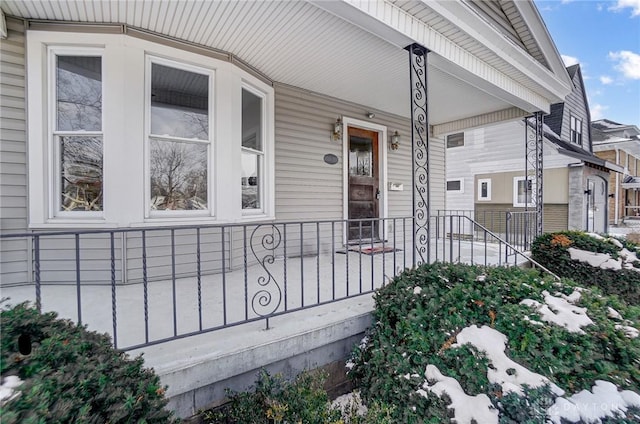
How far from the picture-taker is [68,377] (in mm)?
953

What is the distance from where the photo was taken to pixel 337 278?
3.44 meters

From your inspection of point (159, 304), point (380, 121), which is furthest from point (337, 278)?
point (380, 121)

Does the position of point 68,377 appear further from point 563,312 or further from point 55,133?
point 55,133

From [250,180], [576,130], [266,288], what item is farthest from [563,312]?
[576,130]

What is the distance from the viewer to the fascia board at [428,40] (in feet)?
8.48

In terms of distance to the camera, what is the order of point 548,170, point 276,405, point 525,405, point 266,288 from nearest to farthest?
point 525,405, point 276,405, point 266,288, point 548,170

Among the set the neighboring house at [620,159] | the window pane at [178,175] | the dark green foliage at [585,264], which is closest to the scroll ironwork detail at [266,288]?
the window pane at [178,175]

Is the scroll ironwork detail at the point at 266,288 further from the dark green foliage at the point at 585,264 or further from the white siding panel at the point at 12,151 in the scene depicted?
the dark green foliage at the point at 585,264

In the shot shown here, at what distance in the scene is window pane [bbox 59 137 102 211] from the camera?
10.1ft

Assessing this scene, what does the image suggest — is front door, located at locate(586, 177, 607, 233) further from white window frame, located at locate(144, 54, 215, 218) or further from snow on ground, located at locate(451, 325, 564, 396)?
white window frame, located at locate(144, 54, 215, 218)

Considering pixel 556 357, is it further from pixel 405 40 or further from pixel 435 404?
pixel 405 40

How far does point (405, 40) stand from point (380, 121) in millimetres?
2766

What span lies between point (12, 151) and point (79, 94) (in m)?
0.82

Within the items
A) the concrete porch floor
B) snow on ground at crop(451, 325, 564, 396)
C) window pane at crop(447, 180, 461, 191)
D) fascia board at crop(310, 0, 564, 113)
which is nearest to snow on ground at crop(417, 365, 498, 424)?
snow on ground at crop(451, 325, 564, 396)
